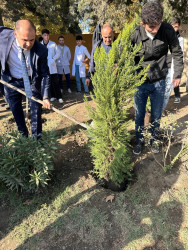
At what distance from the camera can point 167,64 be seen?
286 cm

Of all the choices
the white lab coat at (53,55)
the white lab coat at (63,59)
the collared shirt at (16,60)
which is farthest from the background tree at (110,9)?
the collared shirt at (16,60)

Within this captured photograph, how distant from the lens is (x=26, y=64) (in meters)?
2.91

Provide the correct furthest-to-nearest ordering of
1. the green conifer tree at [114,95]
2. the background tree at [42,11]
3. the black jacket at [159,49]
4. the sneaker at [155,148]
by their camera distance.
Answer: the background tree at [42,11]
the sneaker at [155,148]
the black jacket at [159,49]
the green conifer tree at [114,95]

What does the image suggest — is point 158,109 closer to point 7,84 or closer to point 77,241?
point 77,241

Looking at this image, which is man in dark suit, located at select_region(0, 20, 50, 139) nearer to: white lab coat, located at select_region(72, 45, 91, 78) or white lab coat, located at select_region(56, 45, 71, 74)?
white lab coat, located at select_region(56, 45, 71, 74)

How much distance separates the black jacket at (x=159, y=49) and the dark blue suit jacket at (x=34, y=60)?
4.77 ft

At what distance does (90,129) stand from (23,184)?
1288 mm

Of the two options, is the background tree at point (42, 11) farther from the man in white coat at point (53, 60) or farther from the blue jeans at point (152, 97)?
the blue jeans at point (152, 97)

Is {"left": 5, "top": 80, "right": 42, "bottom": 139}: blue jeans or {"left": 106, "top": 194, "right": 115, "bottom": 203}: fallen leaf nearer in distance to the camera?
{"left": 106, "top": 194, "right": 115, "bottom": 203}: fallen leaf

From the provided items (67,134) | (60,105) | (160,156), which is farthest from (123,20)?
(160,156)

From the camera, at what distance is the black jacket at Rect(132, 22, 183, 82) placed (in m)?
2.63

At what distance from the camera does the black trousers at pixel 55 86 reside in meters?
6.26

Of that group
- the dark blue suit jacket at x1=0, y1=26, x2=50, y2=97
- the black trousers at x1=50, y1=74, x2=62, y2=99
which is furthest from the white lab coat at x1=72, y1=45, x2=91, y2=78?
the dark blue suit jacket at x1=0, y1=26, x2=50, y2=97

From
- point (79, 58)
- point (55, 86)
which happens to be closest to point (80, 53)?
point (79, 58)
